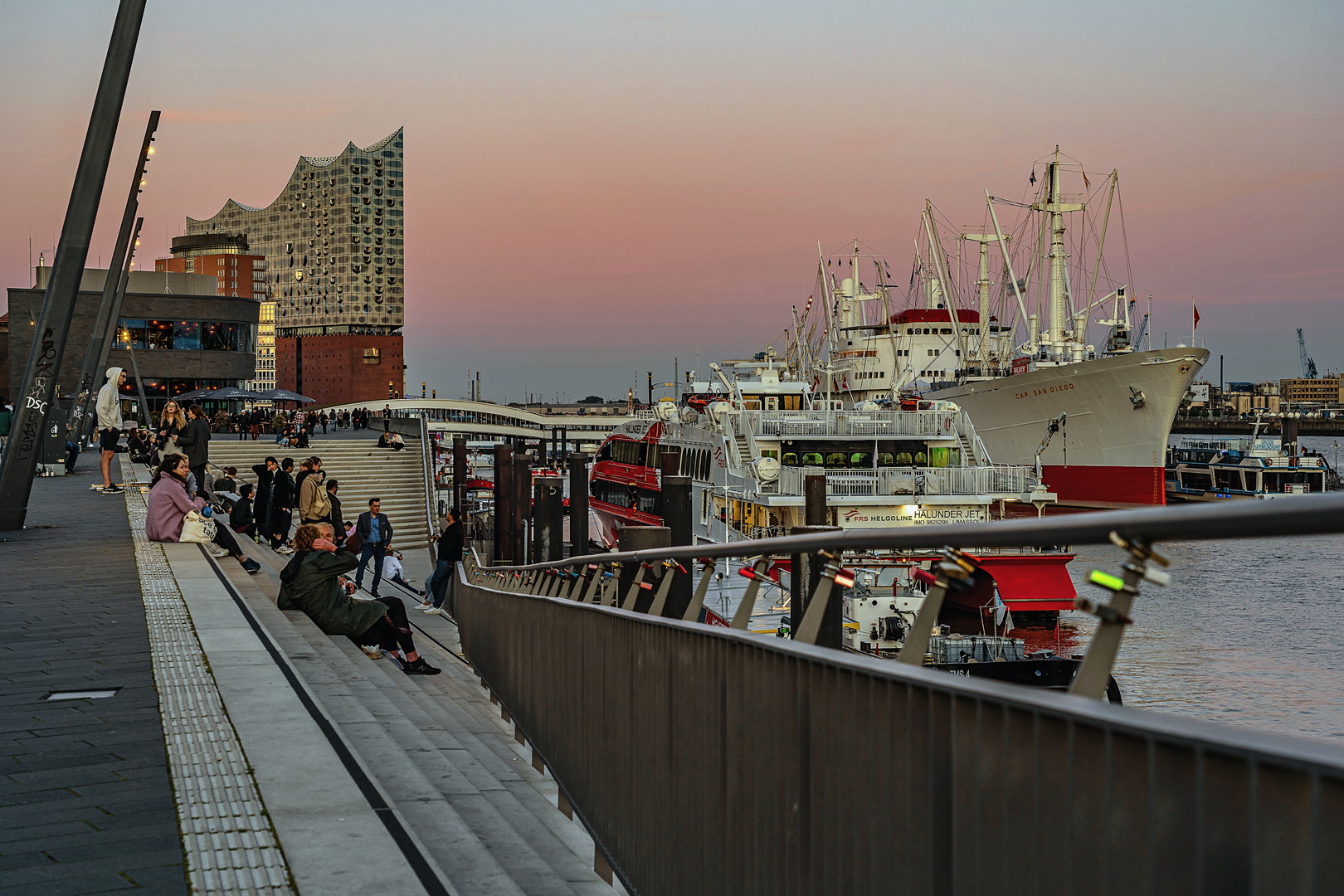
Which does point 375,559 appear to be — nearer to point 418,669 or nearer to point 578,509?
point 578,509

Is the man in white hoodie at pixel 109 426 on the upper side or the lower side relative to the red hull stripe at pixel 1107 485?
upper

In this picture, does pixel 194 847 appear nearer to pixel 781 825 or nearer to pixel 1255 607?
pixel 781 825

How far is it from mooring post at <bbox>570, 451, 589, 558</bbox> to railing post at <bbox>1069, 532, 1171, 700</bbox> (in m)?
19.3

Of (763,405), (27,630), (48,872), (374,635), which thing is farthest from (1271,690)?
(763,405)

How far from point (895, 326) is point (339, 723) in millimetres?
81788

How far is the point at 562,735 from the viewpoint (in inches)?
268

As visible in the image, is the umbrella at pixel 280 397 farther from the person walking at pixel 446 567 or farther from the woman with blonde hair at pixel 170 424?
the person walking at pixel 446 567

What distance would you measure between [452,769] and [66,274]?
1210 cm

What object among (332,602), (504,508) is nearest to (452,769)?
(332,602)

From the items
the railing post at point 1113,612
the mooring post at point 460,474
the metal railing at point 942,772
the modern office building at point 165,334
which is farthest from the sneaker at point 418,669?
the modern office building at point 165,334

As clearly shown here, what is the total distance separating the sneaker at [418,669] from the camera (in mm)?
12000

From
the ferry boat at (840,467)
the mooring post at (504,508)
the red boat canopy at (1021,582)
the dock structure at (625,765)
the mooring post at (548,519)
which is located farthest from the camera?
the ferry boat at (840,467)

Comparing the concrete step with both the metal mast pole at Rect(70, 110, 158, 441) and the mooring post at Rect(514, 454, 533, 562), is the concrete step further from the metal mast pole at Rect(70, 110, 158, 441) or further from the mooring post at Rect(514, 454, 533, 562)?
the metal mast pole at Rect(70, 110, 158, 441)

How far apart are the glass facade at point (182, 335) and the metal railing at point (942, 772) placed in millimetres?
75917
